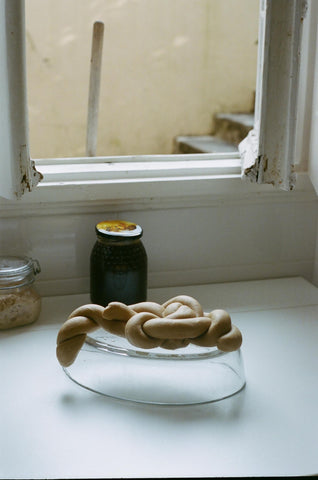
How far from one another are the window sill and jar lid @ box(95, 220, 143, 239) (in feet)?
0.33

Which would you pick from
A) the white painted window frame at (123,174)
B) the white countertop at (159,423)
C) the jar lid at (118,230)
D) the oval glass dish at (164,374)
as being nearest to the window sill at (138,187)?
the white painted window frame at (123,174)

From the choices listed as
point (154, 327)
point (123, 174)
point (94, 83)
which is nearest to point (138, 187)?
point (123, 174)

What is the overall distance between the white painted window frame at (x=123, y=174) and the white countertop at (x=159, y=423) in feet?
0.86

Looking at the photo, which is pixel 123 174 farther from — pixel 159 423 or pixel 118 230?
pixel 159 423

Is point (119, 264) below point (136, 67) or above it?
below

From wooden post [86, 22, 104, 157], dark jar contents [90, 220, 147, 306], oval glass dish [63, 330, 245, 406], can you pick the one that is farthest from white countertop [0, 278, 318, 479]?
wooden post [86, 22, 104, 157]

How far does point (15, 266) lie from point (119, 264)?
0.18m

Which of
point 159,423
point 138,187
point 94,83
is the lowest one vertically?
point 159,423

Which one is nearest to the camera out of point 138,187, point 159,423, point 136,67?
point 159,423

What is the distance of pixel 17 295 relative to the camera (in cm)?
104

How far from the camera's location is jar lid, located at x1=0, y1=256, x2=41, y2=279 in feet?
3.38

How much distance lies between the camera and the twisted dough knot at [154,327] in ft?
2.77

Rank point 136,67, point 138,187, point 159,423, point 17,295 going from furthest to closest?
point 136,67 → point 138,187 → point 17,295 → point 159,423

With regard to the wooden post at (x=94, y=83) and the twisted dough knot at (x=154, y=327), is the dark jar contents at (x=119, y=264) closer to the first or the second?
the twisted dough knot at (x=154, y=327)
